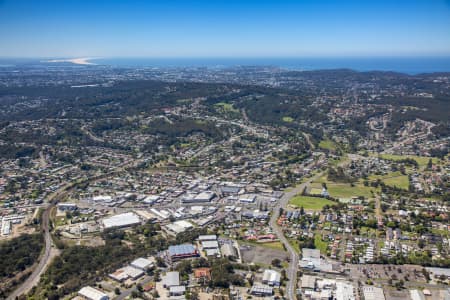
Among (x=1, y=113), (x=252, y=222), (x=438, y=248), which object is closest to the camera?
(x=438, y=248)

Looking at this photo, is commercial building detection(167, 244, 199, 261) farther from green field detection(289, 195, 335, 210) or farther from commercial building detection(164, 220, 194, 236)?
green field detection(289, 195, 335, 210)

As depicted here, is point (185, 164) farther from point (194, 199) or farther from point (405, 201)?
point (405, 201)

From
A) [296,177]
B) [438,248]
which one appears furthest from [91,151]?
[438,248]

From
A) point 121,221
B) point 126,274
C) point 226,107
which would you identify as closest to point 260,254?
point 126,274

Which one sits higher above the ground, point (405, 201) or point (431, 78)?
point (431, 78)

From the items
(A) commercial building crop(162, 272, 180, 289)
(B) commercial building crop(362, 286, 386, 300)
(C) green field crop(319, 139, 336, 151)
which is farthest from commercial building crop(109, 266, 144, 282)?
(C) green field crop(319, 139, 336, 151)

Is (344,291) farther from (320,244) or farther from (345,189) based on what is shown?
(345,189)

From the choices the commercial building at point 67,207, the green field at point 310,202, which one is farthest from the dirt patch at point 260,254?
the commercial building at point 67,207

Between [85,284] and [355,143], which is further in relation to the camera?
[355,143]
